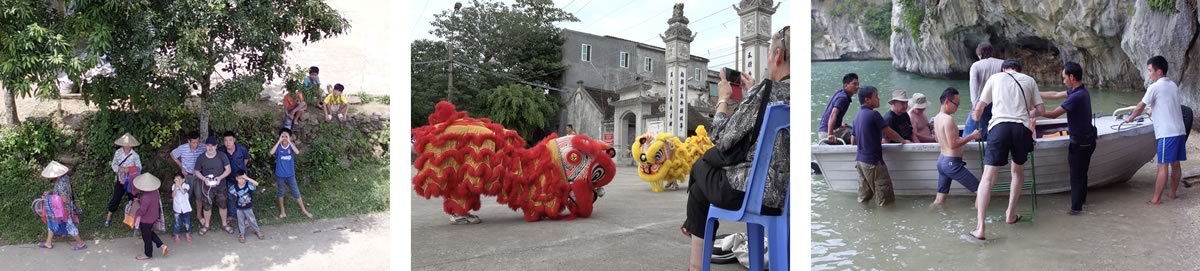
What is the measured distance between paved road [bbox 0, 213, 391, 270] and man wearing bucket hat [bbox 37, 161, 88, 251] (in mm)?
94

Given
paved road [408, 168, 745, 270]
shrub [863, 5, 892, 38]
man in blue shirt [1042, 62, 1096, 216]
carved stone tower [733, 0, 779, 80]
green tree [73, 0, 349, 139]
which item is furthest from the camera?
green tree [73, 0, 349, 139]

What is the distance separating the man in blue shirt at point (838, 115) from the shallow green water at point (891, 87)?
0.02 metres

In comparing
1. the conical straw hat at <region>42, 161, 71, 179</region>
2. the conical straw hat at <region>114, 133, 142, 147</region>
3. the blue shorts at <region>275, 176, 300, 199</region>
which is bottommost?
the blue shorts at <region>275, 176, 300, 199</region>

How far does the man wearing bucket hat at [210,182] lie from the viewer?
4.49 m

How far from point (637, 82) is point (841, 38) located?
93 centimetres

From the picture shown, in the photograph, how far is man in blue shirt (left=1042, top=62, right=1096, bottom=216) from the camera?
2.84 m

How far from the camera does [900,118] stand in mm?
2992

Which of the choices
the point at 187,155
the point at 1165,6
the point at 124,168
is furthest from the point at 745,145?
the point at 124,168

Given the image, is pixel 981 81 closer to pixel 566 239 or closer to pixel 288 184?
pixel 566 239

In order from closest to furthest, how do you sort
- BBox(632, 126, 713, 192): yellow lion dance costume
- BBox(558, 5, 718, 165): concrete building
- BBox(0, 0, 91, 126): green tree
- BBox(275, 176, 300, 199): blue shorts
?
BBox(558, 5, 718, 165): concrete building < BBox(632, 126, 713, 192): yellow lion dance costume < BBox(0, 0, 91, 126): green tree < BBox(275, 176, 300, 199): blue shorts

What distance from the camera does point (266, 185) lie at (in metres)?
5.27

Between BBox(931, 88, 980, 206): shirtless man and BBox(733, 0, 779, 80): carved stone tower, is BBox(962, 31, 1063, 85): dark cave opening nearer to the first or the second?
BBox(931, 88, 980, 206): shirtless man

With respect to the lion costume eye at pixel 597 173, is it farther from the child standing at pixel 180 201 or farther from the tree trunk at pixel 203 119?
the tree trunk at pixel 203 119

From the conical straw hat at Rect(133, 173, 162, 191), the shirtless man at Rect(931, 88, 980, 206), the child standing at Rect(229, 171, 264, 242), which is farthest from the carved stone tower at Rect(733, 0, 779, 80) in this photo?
the conical straw hat at Rect(133, 173, 162, 191)
